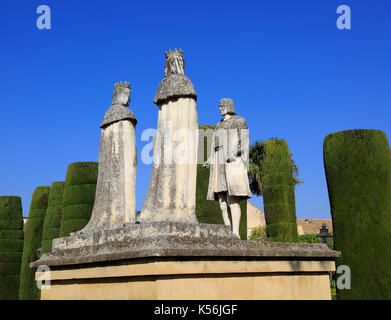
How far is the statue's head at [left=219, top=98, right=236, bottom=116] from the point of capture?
8.58m

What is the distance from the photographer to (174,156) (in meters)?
6.92

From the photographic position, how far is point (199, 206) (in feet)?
52.8

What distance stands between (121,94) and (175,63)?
152 centimetres

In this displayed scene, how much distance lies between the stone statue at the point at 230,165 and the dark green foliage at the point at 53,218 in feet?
40.0

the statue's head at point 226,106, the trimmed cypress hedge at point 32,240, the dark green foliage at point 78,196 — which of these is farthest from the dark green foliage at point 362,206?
the trimmed cypress hedge at point 32,240

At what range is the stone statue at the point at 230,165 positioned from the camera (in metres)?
8.11

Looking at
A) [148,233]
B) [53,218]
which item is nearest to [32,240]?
[53,218]

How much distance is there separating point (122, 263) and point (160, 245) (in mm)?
716

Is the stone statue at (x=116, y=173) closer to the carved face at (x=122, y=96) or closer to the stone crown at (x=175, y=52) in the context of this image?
the carved face at (x=122, y=96)

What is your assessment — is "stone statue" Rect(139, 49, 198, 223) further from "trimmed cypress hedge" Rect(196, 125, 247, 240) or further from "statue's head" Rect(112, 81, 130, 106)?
"trimmed cypress hedge" Rect(196, 125, 247, 240)
